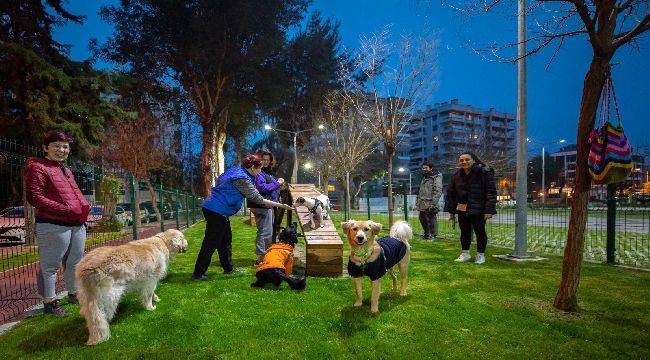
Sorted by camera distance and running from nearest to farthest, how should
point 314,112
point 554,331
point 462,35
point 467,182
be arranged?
point 554,331, point 462,35, point 467,182, point 314,112

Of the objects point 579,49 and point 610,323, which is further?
point 579,49

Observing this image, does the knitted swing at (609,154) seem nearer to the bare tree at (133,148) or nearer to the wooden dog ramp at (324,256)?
the wooden dog ramp at (324,256)

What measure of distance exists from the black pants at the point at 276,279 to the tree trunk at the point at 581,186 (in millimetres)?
3228

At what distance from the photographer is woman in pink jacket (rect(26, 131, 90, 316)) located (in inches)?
155

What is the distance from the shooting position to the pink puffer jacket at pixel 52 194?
153 inches

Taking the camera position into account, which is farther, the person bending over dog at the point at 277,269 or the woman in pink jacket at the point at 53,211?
the person bending over dog at the point at 277,269

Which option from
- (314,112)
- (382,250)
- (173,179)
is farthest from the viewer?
(173,179)

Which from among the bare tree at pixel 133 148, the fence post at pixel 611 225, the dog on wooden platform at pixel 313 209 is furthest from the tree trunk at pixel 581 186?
the bare tree at pixel 133 148

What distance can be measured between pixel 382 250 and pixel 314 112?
85.2 feet

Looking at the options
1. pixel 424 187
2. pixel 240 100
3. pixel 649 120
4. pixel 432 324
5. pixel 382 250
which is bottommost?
pixel 432 324

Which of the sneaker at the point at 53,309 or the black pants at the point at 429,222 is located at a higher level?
the black pants at the point at 429,222

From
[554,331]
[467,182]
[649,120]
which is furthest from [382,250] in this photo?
[649,120]

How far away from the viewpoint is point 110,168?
24984 mm

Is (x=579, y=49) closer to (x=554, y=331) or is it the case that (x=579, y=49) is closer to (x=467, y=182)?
(x=467, y=182)
